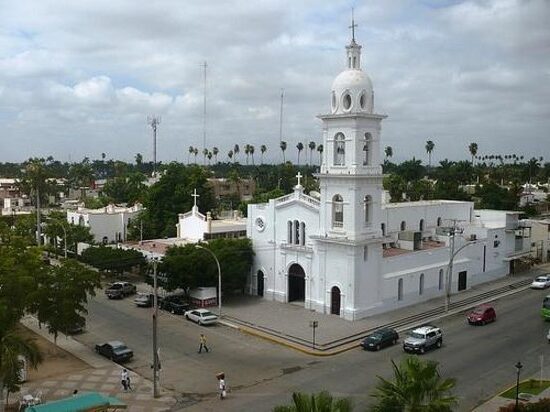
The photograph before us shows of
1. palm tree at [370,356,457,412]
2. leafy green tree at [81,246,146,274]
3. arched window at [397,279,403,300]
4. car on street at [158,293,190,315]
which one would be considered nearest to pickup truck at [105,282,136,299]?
leafy green tree at [81,246,146,274]

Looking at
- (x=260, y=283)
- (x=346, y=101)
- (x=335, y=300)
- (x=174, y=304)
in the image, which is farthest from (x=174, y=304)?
(x=346, y=101)

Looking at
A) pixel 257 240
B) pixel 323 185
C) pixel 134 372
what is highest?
pixel 323 185

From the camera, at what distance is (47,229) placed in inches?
2884

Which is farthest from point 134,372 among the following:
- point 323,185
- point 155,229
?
point 155,229

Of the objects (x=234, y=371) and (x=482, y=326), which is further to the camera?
(x=482, y=326)

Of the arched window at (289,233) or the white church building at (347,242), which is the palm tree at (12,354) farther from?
the arched window at (289,233)

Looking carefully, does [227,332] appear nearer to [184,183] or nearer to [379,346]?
[379,346]

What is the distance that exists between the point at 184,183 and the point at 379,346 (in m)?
45.4

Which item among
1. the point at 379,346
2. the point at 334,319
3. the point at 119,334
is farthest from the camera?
the point at 334,319

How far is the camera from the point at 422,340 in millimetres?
35094

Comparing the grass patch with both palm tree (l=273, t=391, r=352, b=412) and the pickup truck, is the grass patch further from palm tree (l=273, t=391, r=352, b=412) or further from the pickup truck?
the pickup truck

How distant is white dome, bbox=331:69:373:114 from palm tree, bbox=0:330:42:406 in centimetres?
2741

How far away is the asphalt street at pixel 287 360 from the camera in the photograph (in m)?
28.8

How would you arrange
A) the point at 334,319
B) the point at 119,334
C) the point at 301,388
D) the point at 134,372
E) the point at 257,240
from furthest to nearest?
the point at 257,240, the point at 334,319, the point at 119,334, the point at 134,372, the point at 301,388
